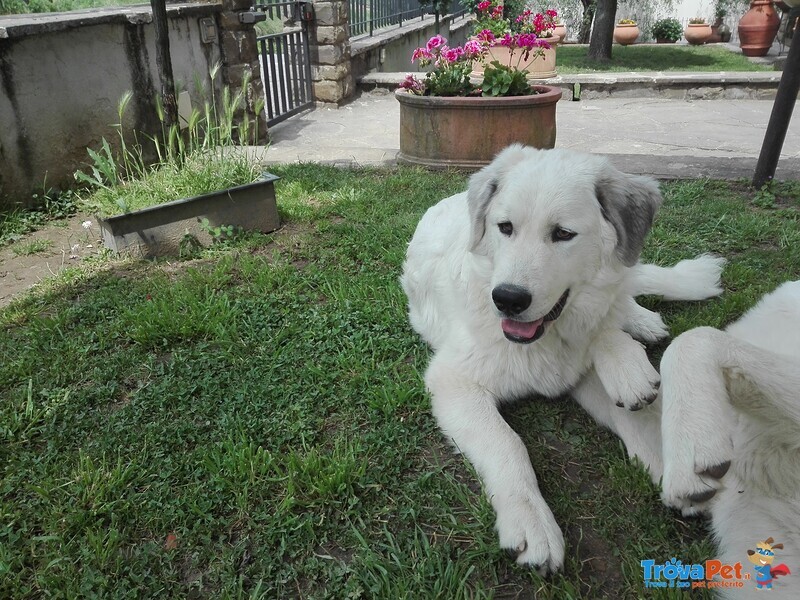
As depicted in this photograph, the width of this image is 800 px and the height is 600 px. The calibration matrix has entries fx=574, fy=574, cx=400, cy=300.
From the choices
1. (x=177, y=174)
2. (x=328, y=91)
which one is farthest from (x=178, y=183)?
(x=328, y=91)

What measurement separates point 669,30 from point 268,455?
23899 mm

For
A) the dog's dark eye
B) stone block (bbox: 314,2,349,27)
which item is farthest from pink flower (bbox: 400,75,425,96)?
the dog's dark eye

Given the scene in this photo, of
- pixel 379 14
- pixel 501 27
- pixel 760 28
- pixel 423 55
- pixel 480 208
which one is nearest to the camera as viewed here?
pixel 480 208

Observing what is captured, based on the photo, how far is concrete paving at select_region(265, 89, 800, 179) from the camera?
6.72 metres

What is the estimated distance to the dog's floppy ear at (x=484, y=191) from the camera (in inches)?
99.2

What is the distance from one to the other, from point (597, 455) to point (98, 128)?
5.45 m

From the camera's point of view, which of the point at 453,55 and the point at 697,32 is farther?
the point at 697,32

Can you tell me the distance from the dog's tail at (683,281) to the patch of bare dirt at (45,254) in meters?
3.80

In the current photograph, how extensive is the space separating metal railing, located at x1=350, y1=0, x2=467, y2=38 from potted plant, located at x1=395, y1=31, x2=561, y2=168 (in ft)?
21.3

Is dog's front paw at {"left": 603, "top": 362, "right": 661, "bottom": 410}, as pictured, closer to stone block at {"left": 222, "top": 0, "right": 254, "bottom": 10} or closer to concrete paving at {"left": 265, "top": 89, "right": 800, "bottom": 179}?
concrete paving at {"left": 265, "top": 89, "right": 800, "bottom": 179}

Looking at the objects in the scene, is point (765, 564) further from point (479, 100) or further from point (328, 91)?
point (328, 91)

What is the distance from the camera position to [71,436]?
2.46m

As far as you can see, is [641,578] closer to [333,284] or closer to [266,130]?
[333,284]

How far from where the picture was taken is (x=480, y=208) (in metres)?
2.52
